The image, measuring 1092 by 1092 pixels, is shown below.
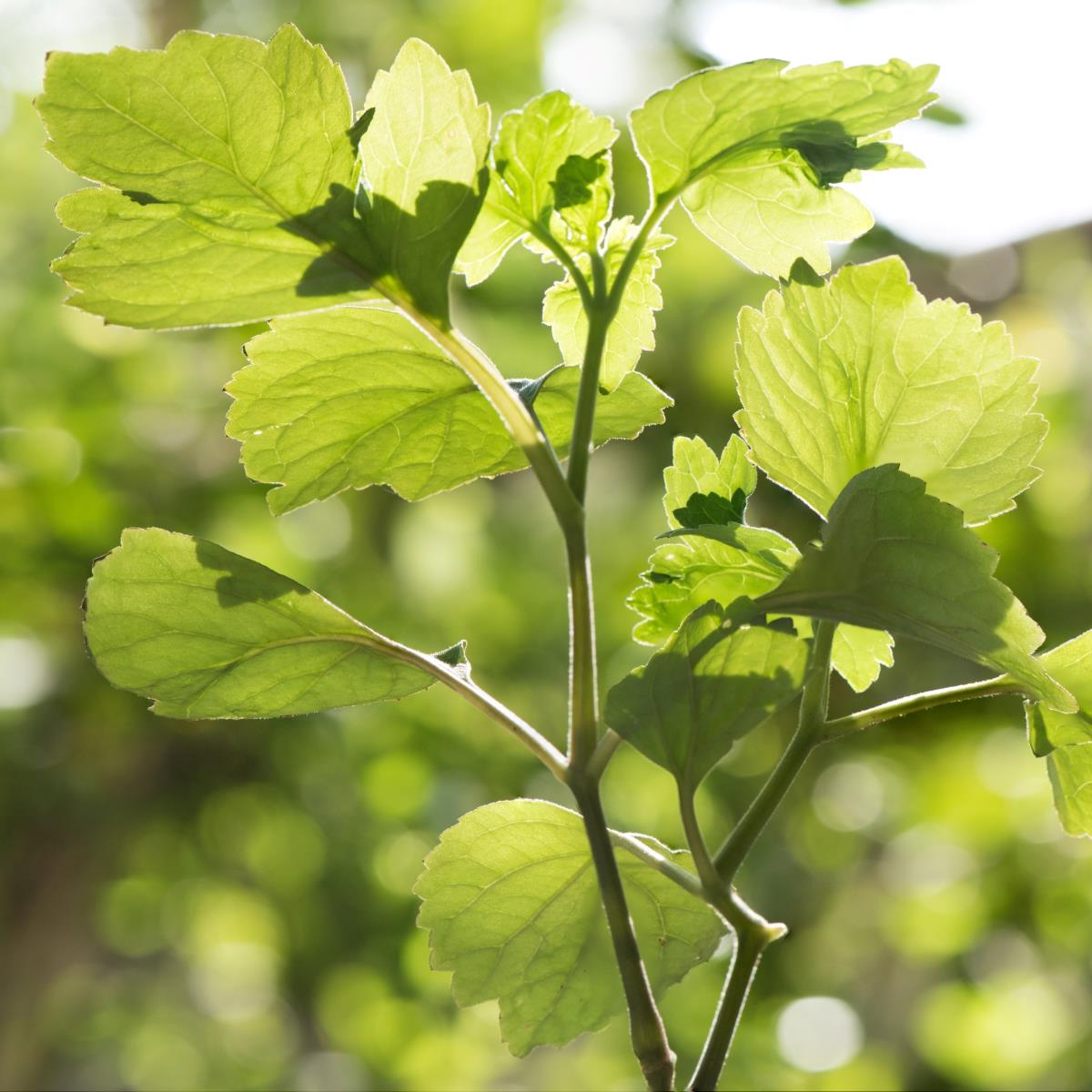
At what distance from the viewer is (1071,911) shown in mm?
1225

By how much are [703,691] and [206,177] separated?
0.14 meters

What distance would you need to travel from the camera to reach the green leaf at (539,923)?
0.26m

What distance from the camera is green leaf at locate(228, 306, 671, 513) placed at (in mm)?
266

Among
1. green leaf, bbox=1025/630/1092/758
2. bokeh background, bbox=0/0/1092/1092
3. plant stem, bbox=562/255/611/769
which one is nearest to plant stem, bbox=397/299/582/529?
plant stem, bbox=562/255/611/769

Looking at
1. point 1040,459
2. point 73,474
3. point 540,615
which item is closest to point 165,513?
point 73,474

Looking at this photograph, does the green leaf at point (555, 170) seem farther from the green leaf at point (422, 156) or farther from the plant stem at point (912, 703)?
the plant stem at point (912, 703)

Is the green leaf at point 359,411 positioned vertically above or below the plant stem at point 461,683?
above

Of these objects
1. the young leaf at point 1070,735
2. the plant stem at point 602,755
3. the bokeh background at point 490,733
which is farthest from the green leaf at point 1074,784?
the bokeh background at point 490,733

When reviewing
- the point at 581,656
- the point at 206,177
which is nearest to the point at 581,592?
the point at 581,656

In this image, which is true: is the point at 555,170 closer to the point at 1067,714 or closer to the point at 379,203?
the point at 379,203

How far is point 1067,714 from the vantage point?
248mm

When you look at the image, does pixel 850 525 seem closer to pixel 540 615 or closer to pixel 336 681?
pixel 336 681

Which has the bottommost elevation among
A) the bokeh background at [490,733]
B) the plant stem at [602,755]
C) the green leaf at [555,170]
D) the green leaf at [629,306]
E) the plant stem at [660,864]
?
the bokeh background at [490,733]

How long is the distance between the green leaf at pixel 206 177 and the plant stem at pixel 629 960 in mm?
119
